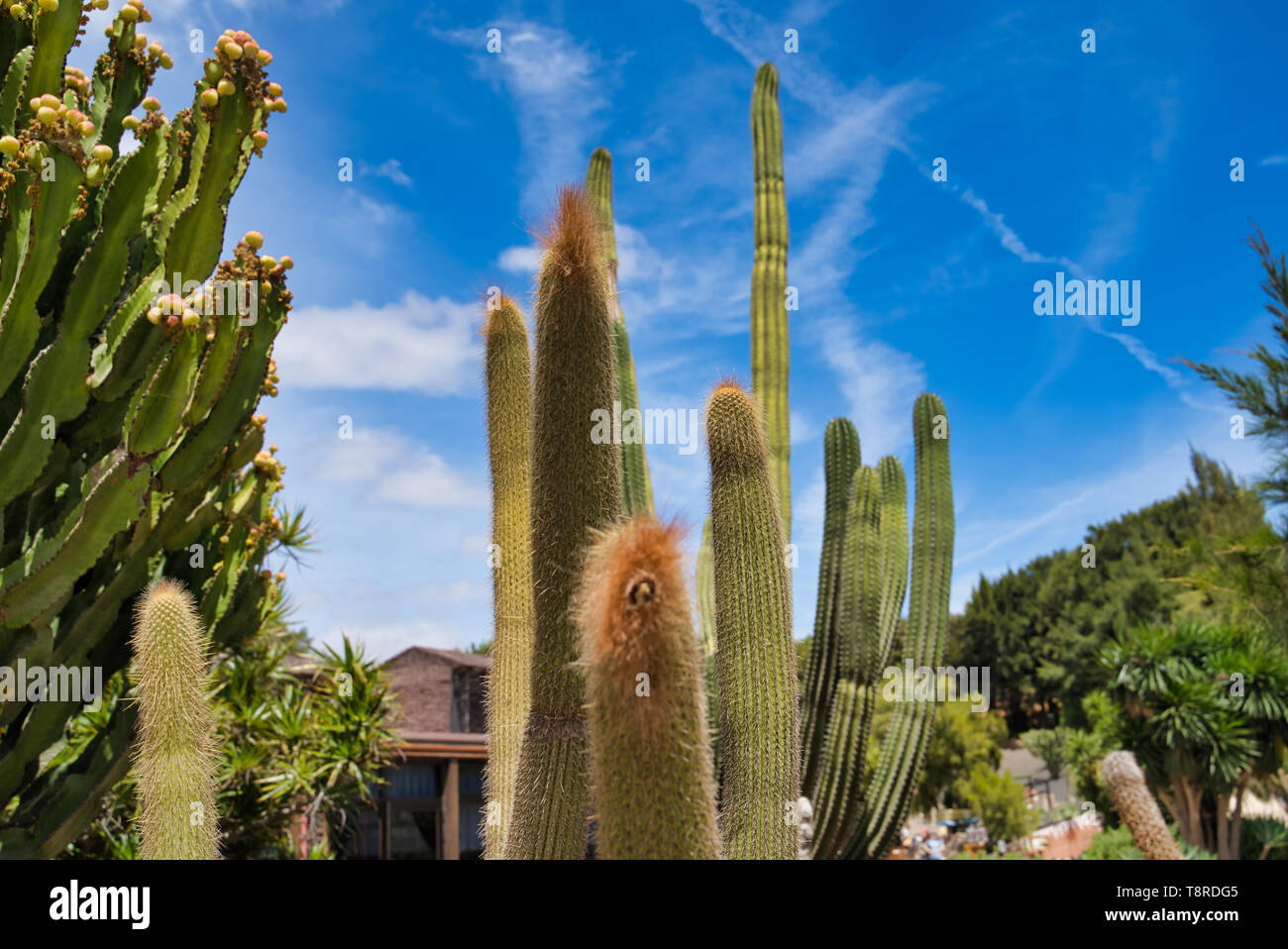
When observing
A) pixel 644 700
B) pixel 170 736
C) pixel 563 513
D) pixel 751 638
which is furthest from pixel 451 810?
pixel 644 700

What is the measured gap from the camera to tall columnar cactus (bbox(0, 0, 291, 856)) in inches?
201

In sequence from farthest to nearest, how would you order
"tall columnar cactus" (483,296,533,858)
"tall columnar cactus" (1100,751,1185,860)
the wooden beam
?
the wooden beam
"tall columnar cactus" (1100,751,1185,860)
"tall columnar cactus" (483,296,533,858)

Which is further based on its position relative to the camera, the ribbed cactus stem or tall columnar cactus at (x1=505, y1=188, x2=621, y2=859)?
the ribbed cactus stem

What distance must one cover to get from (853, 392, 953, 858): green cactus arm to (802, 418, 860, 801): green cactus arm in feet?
2.46

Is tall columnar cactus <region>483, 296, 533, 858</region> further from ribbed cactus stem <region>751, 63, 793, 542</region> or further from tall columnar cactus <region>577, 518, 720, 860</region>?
ribbed cactus stem <region>751, 63, 793, 542</region>

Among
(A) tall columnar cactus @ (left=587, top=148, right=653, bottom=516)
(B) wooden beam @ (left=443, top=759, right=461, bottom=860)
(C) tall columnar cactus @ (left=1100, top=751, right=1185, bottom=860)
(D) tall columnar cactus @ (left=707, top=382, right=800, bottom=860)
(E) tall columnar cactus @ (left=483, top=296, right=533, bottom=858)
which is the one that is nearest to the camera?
(D) tall columnar cactus @ (left=707, top=382, right=800, bottom=860)

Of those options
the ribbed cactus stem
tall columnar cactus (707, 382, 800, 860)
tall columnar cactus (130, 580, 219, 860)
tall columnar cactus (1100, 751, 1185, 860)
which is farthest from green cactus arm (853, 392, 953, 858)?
tall columnar cactus (130, 580, 219, 860)

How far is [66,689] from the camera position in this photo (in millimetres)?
5648

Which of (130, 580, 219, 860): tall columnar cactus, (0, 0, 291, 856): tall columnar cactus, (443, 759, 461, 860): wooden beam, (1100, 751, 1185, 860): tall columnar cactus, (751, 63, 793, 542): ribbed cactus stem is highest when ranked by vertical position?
(751, 63, 793, 542): ribbed cactus stem

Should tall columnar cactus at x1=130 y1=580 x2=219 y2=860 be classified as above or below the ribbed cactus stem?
below

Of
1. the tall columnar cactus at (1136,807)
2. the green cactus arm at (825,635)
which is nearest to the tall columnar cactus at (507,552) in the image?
the tall columnar cactus at (1136,807)

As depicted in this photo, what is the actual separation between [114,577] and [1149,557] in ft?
141
